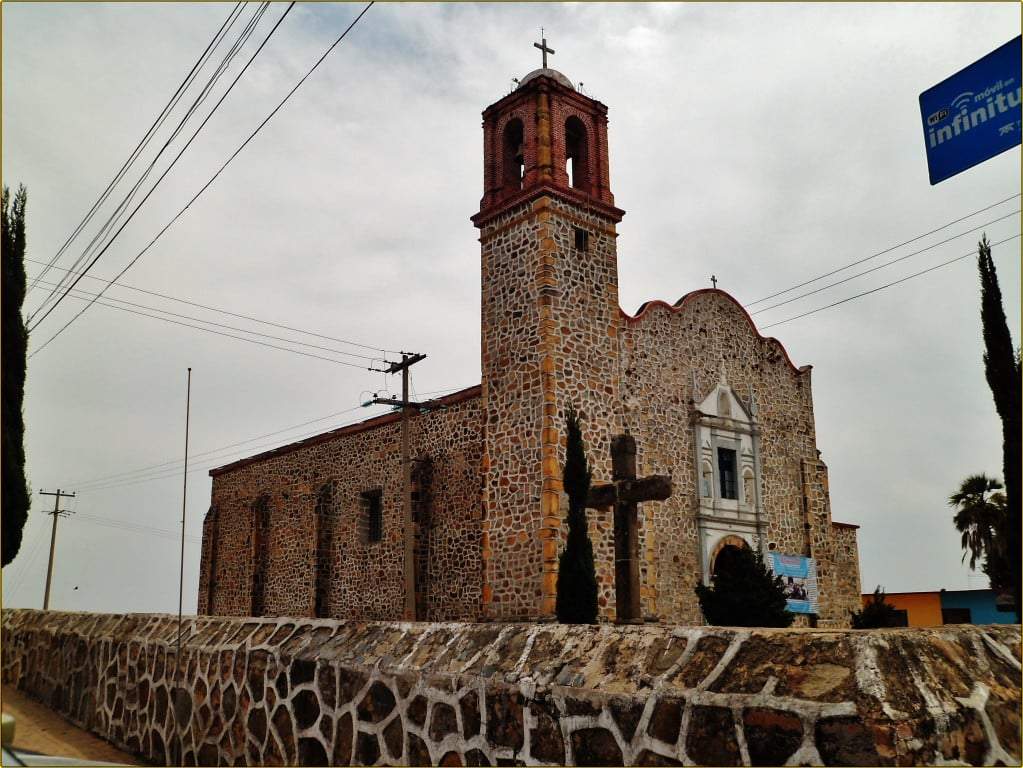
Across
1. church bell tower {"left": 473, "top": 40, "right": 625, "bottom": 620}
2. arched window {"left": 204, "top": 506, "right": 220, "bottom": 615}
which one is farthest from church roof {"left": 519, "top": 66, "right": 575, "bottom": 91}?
arched window {"left": 204, "top": 506, "right": 220, "bottom": 615}

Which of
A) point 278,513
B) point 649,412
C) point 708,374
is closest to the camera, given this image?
point 649,412

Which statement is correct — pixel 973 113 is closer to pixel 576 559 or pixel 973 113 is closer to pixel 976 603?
pixel 576 559

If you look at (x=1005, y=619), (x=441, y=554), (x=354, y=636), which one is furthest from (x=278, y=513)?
(x=1005, y=619)

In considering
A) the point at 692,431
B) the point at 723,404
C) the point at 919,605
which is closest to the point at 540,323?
the point at 692,431

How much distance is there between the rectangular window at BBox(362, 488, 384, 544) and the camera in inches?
867

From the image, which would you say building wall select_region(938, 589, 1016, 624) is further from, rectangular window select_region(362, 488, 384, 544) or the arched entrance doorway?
rectangular window select_region(362, 488, 384, 544)

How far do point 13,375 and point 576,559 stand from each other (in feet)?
29.4

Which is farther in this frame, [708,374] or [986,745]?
[708,374]

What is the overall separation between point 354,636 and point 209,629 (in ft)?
9.53

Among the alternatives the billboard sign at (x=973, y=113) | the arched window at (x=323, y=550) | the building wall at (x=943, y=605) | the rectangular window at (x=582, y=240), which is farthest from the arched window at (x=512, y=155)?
the building wall at (x=943, y=605)

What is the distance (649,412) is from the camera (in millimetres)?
19297

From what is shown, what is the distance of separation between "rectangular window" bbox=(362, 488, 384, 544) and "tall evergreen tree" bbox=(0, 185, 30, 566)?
1101cm

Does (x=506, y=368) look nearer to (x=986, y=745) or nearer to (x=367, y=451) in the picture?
(x=367, y=451)

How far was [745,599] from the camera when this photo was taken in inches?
605
